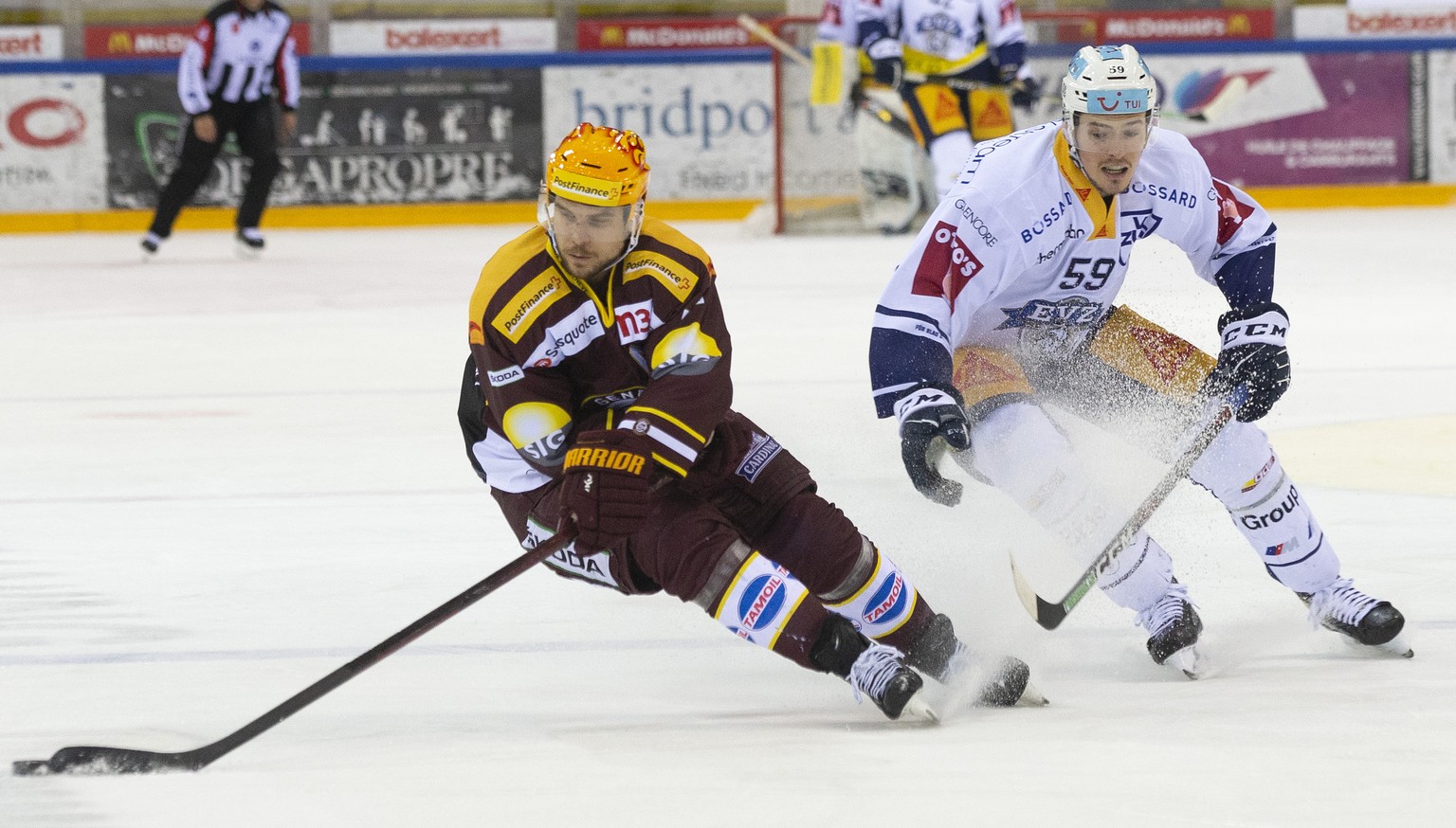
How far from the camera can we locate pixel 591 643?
290cm

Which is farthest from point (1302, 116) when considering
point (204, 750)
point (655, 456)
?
point (204, 750)

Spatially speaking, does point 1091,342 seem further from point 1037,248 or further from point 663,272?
point 663,272

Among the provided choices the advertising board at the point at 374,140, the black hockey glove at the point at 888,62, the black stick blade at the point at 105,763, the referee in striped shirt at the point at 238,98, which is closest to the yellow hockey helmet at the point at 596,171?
the black stick blade at the point at 105,763

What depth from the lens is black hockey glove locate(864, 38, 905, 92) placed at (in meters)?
8.96

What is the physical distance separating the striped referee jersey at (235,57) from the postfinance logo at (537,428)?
735 centimetres

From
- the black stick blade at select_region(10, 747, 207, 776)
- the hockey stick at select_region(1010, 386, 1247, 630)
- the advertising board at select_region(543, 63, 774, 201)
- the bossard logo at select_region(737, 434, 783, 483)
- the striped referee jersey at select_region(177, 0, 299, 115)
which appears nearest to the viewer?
the black stick blade at select_region(10, 747, 207, 776)

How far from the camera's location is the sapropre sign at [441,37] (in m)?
12.1

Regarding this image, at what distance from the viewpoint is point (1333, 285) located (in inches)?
299

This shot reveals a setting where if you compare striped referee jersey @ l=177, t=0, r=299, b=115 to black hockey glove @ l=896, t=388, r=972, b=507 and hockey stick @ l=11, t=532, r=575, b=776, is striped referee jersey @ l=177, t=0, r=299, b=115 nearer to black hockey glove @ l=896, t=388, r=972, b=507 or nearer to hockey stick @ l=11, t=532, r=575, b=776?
black hockey glove @ l=896, t=388, r=972, b=507

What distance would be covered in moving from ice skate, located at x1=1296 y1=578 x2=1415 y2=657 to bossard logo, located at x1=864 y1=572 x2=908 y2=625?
689 mm

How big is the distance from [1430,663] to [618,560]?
3.79 ft

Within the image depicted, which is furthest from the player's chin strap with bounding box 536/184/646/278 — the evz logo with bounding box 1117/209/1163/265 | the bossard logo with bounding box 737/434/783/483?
the evz logo with bounding box 1117/209/1163/265

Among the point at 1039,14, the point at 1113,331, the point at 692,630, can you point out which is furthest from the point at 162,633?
the point at 1039,14

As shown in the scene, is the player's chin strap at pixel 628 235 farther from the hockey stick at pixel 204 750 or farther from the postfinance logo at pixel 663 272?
the hockey stick at pixel 204 750
